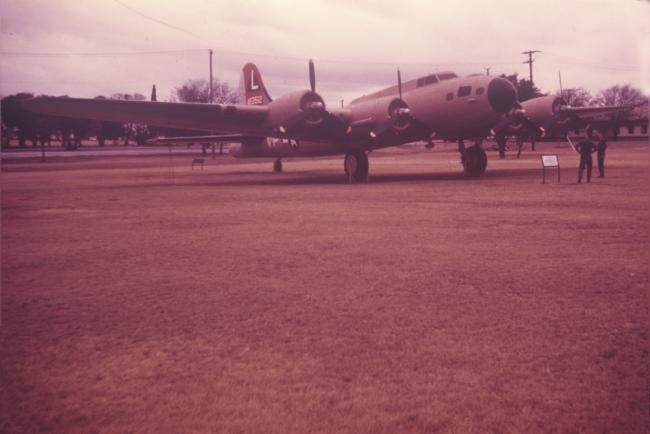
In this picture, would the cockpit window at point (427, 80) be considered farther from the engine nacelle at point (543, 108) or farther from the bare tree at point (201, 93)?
the bare tree at point (201, 93)

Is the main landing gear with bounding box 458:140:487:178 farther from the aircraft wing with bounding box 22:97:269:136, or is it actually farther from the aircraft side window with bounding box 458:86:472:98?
the aircraft wing with bounding box 22:97:269:136

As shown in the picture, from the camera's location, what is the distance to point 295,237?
1096 centimetres

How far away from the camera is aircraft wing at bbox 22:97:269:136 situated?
825 inches

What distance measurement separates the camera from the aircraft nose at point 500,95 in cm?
2286

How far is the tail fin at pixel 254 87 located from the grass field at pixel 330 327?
20.6 m

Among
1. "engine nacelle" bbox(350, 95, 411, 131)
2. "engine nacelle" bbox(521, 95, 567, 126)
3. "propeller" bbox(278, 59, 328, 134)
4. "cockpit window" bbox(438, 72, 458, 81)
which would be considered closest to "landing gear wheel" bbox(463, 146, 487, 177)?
"cockpit window" bbox(438, 72, 458, 81)

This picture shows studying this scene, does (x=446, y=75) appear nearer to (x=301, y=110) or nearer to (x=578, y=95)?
(x=301, y=110)

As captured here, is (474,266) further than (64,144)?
No

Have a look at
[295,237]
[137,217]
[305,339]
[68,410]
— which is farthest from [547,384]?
[137,217]

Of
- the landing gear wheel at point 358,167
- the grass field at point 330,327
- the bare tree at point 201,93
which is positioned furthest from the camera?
the bare tree at point 201,93

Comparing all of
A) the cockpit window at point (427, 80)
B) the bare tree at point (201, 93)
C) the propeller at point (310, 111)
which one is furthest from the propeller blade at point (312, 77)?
the bare tree at point (201, 93)

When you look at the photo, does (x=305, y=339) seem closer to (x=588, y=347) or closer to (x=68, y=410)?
(x=68, y=410)

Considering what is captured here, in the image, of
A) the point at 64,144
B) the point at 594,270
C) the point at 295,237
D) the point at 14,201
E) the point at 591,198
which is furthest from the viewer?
the point at 64,144

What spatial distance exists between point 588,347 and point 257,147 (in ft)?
99.1
